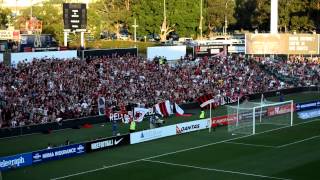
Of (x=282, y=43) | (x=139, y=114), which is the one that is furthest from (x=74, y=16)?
(x=282, y=43)

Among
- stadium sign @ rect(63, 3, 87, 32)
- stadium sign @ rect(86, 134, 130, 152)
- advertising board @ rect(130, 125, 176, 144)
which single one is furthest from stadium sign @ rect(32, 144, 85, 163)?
stadium sign @ rect(63, 3, 87, 32)

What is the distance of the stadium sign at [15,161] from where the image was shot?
94.4 ft

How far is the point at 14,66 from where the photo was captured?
49.0 metres

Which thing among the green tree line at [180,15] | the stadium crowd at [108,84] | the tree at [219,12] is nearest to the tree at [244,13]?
the green tree line at [180,15]

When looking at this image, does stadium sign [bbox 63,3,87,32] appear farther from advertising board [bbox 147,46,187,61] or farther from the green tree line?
the green tree line

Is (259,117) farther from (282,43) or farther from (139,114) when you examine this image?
(282,43)

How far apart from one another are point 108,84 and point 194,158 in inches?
798

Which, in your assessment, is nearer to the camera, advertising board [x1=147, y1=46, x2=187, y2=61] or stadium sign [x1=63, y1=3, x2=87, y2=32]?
stadium sign [x1=63, y1=3, x2=87, y2=32]

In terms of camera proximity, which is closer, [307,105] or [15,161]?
[15,161]

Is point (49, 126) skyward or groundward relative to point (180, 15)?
groundward

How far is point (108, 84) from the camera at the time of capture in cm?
5181

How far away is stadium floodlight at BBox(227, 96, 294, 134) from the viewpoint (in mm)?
42469

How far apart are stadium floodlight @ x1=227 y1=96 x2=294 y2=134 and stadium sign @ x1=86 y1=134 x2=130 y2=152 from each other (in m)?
9.24

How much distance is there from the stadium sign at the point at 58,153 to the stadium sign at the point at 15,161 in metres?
0.38
